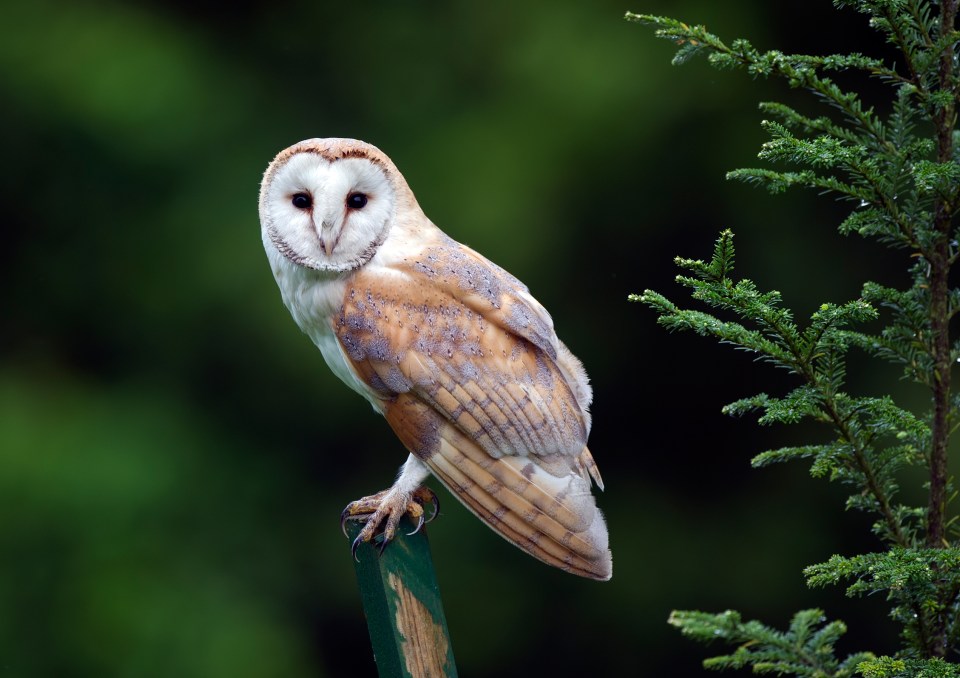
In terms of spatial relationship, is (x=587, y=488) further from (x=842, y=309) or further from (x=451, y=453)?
(x=842, y=309)

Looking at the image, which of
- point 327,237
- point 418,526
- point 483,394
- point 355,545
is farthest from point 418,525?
point 327,237

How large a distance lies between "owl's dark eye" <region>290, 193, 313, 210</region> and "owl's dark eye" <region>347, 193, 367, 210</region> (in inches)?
2.9

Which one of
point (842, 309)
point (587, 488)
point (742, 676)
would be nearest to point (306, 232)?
point (587, 488)

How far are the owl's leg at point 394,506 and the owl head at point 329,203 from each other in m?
0.41

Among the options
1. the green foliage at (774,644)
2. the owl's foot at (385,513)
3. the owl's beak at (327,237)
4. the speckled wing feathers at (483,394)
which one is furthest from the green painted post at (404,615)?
the owl's beak at (327,237)

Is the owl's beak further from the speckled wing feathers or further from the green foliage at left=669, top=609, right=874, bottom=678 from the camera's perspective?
the green foliage at left=669, top=609, right=874, bottom=678

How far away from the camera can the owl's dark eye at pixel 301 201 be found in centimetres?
207

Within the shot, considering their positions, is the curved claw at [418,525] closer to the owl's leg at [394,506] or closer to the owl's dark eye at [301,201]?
the owl's leg at [394,506]

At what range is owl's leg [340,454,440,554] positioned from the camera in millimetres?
2008

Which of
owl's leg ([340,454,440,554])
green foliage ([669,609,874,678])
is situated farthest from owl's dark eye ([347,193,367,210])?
green foliage ([669,609,874,678])

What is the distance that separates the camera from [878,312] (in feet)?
5.52

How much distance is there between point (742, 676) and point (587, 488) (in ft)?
9.99

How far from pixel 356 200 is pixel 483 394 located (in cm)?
43

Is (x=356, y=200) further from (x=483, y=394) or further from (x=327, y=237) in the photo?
(x=483, y=394)
